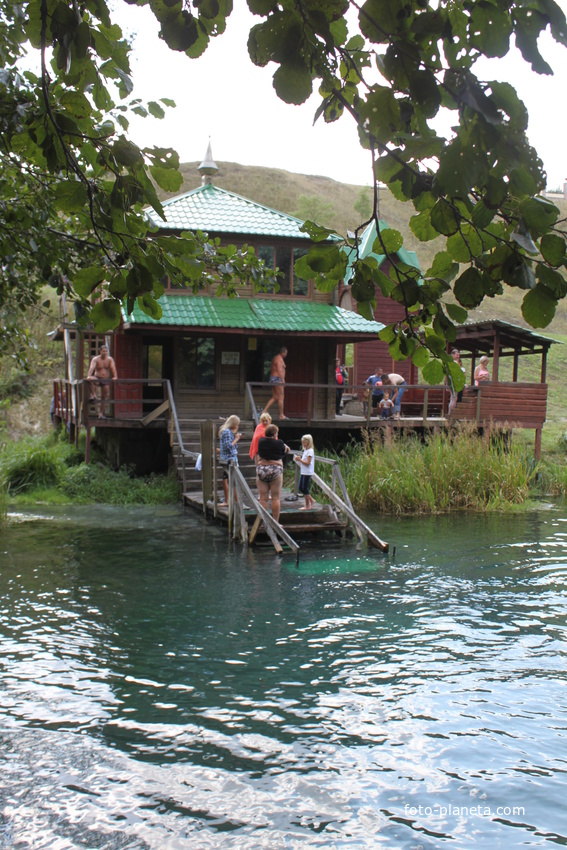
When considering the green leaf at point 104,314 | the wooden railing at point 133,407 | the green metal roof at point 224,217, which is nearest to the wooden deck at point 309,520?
the wooden railing at point 133,407

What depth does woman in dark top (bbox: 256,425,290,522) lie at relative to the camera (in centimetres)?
1391

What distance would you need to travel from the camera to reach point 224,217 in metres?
24.2

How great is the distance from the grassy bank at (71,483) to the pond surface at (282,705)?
6.55m

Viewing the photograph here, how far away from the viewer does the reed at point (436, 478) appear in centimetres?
1811

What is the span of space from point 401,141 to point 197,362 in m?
21.8

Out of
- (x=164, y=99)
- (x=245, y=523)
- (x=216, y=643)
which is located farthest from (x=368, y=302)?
(x=245, y=523)

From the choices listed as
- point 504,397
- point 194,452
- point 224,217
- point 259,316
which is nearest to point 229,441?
point 194,452

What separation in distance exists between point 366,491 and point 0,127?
1474 centimetres

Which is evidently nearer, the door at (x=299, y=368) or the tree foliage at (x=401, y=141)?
the tree foliage at (x=401, y=141)

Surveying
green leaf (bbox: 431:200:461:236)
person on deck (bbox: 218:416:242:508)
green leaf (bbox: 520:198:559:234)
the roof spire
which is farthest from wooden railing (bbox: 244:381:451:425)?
green leaf (bbox: 520:198:559:234)

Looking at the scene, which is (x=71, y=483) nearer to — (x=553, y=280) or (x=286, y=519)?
(x=286, y=519)

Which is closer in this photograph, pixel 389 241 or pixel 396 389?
pixel 389 241

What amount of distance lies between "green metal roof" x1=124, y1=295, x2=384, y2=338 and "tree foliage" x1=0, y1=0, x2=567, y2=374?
18443 mm

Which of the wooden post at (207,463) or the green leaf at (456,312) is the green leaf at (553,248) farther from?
the wooden post at (207,463)
